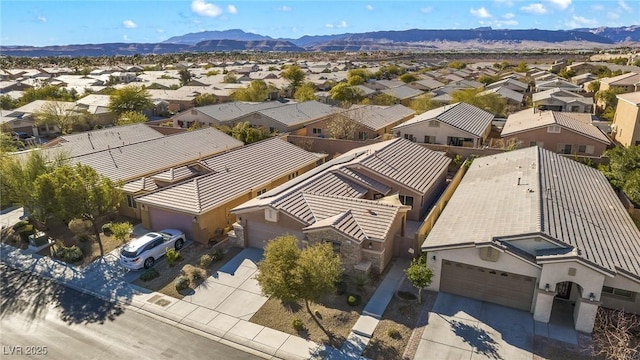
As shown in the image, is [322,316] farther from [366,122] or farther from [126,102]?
[126,102]

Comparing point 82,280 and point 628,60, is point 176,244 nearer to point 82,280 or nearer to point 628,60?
point 82,280

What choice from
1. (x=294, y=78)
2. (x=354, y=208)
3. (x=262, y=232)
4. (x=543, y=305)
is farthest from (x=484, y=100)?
(x=294, y=78)

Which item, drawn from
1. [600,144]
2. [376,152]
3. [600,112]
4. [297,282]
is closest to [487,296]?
[297,282]

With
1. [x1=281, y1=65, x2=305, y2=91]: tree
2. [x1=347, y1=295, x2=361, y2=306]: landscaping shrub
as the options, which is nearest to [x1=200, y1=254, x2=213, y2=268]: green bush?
[x1=347, y1=295, x2=361, y2=306]: landscaping shrub

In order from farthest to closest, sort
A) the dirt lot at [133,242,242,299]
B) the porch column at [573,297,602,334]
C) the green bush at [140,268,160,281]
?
the green bush at [140,268,160,281] → the dirt lot at [133,242,242,299] → the porch column at [573,297,602,334]

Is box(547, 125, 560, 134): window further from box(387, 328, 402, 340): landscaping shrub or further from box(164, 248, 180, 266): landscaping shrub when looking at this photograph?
box(164, 248, 180, 266): landscaping shrub

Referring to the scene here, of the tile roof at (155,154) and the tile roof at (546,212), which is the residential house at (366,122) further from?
the tile roof at (546,212)
